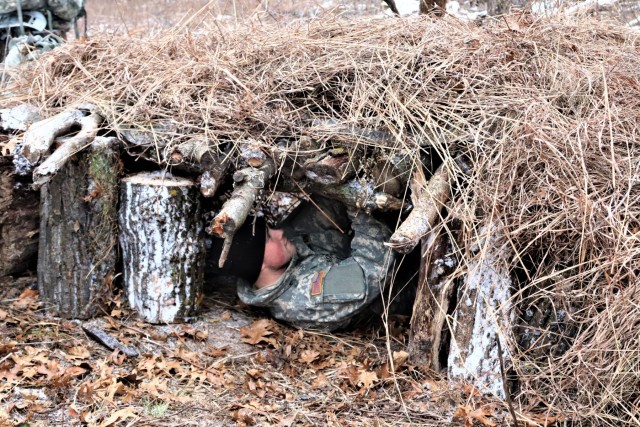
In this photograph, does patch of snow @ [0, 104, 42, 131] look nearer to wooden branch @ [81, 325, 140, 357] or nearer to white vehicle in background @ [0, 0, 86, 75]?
wooden branch @ [81, 325, 140, 357]

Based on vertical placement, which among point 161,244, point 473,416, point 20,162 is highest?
point 20,162

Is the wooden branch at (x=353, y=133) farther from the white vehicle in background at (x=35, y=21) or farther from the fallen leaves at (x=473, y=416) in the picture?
the white vehicle in background at (x=35, y=21)

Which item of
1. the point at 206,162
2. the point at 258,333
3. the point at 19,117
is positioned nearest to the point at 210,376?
the point at 258,333

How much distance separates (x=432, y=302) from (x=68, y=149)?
81.6 inches

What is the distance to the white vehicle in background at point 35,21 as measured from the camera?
20.4 feet

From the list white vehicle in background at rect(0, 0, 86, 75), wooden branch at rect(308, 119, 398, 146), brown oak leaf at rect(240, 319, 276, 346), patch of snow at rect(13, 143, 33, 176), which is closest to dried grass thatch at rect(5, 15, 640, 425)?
wooden branch at rect(308, 119, 398, 146)

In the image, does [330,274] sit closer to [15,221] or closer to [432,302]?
[432,302]

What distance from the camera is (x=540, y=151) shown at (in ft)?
11.9

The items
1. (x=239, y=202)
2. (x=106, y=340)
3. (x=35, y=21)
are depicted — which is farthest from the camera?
(x=35, y=21)

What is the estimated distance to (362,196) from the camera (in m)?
3.99

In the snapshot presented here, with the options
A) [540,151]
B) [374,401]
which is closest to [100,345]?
[374,401]

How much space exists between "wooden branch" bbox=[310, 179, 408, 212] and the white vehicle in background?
325 cm

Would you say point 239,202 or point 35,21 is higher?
point 35,21

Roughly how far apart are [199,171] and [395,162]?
1097mm
